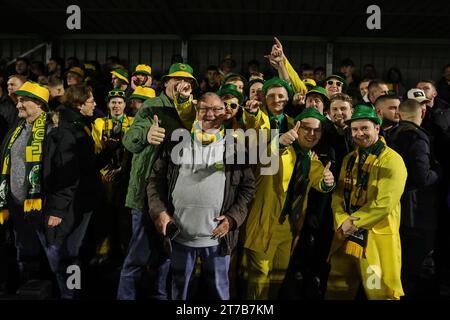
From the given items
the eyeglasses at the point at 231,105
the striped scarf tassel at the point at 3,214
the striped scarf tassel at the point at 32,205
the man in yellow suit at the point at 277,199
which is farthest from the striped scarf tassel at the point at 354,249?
the striped scarf tassel at the point at 3,214

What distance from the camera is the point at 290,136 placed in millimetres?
3088

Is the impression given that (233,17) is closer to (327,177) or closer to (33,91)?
(33,91)

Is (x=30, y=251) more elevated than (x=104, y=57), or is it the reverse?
(x=104, y=57)

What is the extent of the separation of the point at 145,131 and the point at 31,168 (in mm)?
1124

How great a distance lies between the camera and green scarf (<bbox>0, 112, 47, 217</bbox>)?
3514mm

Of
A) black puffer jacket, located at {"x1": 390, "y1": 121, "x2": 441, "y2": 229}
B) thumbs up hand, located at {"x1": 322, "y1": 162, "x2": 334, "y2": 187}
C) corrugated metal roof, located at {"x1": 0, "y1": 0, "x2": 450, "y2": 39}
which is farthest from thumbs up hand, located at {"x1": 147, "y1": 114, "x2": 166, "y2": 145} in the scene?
corrugated metal roof, located at {"x1": 0, "y1": 0, "x2": 450, "y2": 39}

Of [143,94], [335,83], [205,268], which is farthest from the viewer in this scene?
[335,83]

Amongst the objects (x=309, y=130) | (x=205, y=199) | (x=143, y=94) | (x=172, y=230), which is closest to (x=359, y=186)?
(x=309, y=130)

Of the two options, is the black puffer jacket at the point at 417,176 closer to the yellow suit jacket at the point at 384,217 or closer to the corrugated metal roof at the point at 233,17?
the yellow suit jacket at the point at 384,217

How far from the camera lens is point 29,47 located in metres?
10.2

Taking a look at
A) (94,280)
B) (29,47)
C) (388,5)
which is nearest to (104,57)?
(29,47)
